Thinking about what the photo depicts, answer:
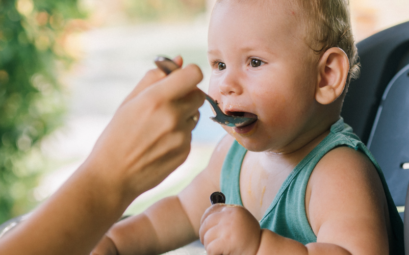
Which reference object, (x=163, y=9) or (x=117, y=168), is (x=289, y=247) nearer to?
(x=117, y=168)

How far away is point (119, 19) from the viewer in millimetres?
4988

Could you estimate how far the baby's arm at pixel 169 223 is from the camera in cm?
86

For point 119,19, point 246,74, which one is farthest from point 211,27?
point 119,19

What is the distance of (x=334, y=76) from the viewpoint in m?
0.76

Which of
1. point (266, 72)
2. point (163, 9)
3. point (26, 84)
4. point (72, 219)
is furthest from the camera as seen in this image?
point (163, 9)

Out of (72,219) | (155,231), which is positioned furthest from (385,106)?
(72,219)

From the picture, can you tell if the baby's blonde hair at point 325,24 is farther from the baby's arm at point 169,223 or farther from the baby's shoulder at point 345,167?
the baby's arm at point 169,223

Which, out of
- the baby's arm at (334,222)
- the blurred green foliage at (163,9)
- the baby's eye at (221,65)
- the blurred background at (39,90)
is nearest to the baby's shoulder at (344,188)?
the baby's arm at (334,222)

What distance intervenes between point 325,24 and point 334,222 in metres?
0.34

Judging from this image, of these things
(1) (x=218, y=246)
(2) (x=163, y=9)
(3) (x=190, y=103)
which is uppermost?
(3) (x=190, y=103)

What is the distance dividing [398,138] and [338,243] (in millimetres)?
373

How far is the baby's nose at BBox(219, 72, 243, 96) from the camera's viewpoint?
732mm

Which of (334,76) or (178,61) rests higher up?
(178,61)

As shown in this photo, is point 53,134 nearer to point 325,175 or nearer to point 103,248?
point 103,248
